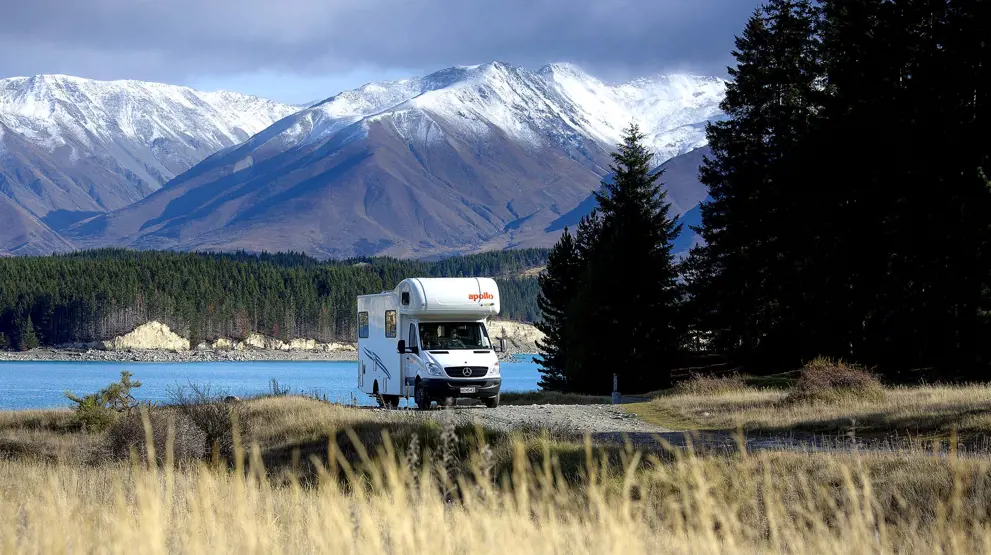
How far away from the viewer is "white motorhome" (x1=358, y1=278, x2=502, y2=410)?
28.4 metres

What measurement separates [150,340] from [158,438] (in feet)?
479

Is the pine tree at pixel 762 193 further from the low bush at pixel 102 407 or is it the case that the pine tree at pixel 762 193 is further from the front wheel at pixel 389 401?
the low bush at pixel 102 407

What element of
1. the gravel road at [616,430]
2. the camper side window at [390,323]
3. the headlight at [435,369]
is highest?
the camper side window at [390,323]

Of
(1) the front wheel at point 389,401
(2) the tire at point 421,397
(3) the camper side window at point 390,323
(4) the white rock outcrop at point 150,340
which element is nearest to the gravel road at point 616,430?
(2) the tire at point 421,397

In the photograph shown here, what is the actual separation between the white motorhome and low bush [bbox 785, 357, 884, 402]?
768 centimetres

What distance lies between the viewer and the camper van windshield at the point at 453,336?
28938mm

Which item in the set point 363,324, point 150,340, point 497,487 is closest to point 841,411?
point 497,487

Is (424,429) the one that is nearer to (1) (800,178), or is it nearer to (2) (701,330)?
(1) (800,178)

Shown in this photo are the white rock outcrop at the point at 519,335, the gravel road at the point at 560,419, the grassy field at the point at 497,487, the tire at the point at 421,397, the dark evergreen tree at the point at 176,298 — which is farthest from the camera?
the white rock outcrop at the point at 519,335

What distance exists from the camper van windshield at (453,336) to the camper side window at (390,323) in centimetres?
129

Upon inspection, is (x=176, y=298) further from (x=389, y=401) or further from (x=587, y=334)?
(x=389, y=401)

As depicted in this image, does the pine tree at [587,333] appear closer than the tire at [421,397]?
No

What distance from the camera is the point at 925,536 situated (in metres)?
A: 10.0

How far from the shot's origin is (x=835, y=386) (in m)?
26.1
